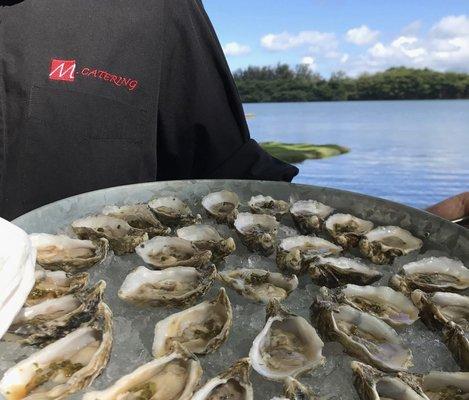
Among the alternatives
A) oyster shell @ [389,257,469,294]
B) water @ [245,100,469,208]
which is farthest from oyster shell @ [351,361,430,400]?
water @ [245,100,469,208]

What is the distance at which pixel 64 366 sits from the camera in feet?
2.43

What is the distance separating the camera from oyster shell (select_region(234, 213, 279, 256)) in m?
1.03

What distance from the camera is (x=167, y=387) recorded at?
0.70 metres

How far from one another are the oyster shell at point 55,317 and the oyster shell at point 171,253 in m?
0.18

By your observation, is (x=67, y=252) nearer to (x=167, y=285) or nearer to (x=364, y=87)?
(x=167, y=285)

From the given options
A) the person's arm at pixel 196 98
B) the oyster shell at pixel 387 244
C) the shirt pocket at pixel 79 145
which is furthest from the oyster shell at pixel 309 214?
the shirt pocket at pixel 79 145

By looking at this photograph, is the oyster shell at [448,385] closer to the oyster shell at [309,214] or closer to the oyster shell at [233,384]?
the oyster shell at [233,384]

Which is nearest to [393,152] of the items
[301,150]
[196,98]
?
[301,150]

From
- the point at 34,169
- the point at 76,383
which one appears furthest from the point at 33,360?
the point at 34,169

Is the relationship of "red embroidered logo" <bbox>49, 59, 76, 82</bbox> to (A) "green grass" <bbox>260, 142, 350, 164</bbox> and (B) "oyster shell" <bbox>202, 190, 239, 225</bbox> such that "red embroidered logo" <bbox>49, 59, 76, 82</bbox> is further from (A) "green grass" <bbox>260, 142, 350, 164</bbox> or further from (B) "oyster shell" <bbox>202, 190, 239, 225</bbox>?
(A) "green grass" <bbox>260, 142, 350, 164</bbox>

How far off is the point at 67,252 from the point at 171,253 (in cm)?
22

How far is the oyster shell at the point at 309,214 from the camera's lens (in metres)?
1.11

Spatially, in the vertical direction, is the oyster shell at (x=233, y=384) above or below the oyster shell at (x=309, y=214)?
below

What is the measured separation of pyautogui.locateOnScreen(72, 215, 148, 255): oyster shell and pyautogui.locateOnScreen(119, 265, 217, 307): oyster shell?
0.10m
